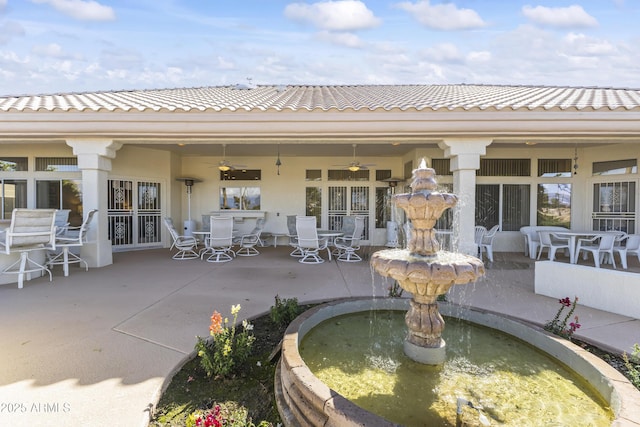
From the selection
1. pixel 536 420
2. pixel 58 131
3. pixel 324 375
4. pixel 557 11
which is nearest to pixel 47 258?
pixel 58 131

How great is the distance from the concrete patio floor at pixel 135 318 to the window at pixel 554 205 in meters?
3.25

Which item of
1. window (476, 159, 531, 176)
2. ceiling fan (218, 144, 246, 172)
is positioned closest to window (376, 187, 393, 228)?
window (476, 159, 531, 176)

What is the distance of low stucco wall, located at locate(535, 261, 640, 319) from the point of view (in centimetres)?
386

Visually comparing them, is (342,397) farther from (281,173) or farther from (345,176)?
(281,173)

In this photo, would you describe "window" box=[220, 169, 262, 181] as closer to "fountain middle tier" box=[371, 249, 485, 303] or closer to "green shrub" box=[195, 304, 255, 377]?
"green shrub" box=[195, 304, 255, 377]

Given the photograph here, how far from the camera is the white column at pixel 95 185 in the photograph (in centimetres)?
631

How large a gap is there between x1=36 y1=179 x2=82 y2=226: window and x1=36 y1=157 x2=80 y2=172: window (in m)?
0.30

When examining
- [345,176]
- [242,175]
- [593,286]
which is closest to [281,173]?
[242,175]

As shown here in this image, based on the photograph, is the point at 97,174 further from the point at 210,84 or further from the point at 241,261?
the point at 210,84

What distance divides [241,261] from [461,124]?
560cm

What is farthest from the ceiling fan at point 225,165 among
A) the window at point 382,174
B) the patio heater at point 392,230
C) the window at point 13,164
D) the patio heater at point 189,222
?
the window at point 13,164

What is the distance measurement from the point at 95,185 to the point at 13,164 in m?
4.13

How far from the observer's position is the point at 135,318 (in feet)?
12.1

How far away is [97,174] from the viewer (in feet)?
21.0
